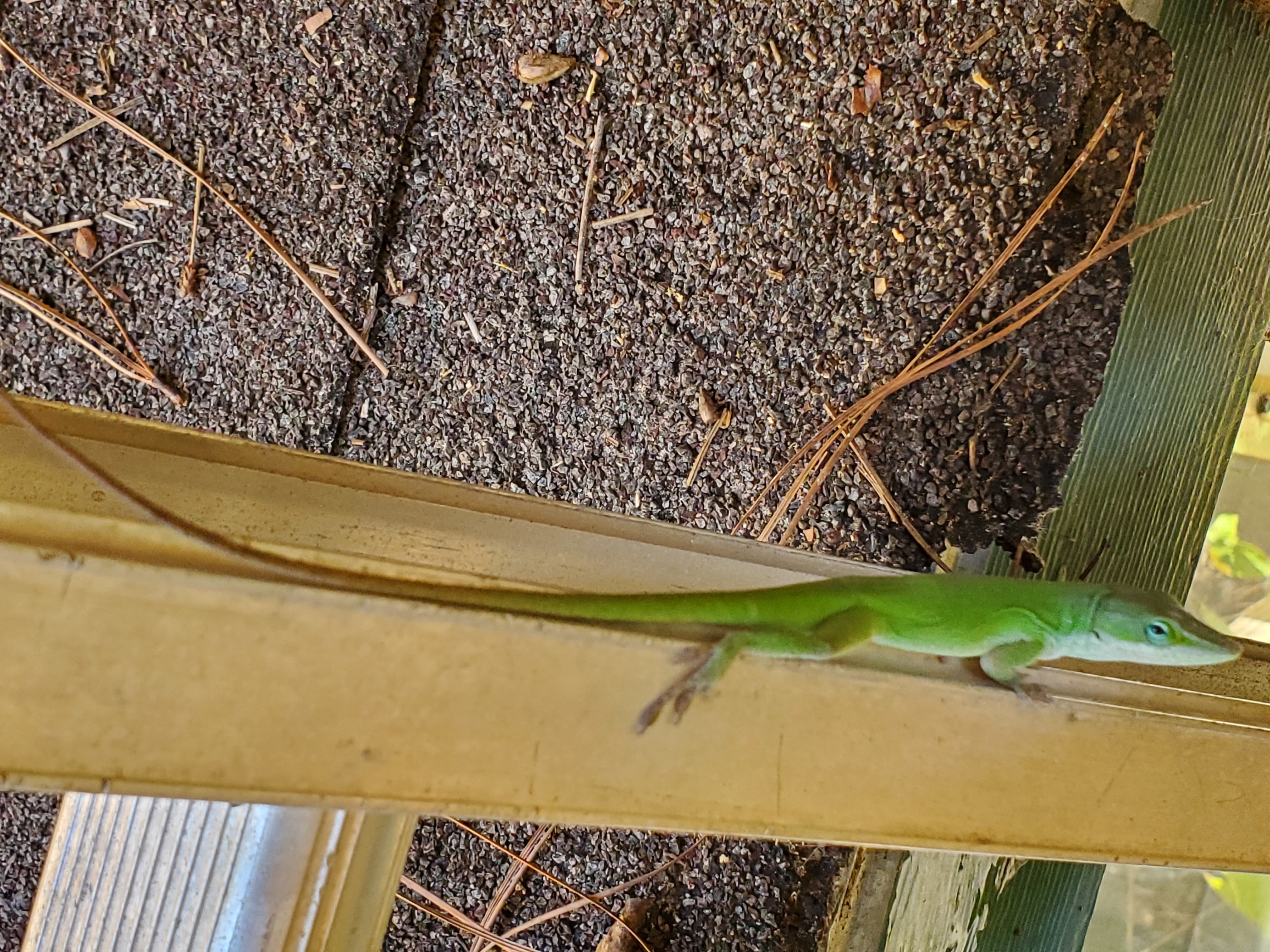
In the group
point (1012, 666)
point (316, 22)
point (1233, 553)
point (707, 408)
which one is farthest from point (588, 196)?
point (1233, 553)

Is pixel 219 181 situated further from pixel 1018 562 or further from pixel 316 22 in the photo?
pixel 1018 562

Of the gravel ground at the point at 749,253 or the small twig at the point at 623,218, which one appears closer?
the gravel ground at the point at 749,253

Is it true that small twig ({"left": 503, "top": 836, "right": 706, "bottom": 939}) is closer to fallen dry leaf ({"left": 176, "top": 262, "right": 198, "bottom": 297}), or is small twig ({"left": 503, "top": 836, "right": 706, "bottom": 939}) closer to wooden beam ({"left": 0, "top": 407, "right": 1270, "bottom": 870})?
wooden beam ({"left": 0, "top": 407, "right": 1270, "bottom": 870})

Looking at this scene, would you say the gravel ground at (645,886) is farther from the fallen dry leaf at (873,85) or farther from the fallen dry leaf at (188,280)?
the fallen dry leaf at (873,85)

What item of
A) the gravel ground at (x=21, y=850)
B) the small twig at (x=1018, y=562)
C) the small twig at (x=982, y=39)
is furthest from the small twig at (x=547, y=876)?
the small twig at (x=982, y=39)

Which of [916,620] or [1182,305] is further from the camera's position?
[1182,305]

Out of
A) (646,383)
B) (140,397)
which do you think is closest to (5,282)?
(140,397)

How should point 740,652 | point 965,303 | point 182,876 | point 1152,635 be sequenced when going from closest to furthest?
1. point 740,652
2. point 182,876
3. point 1152,635
4. point 965,303
